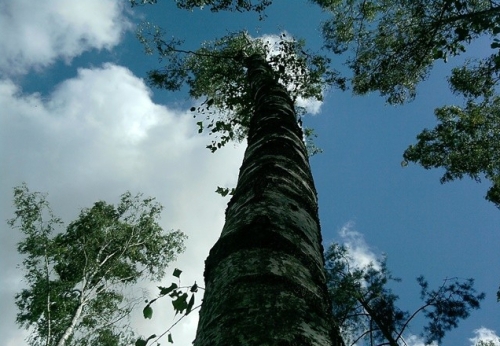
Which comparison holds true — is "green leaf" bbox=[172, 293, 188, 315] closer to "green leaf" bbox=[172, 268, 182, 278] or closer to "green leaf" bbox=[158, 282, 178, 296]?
"green leaf" bbox=[158, 282, 178, 296]

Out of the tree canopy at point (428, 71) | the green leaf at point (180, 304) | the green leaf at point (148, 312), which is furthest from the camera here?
the tree canopy at point (428, 71)

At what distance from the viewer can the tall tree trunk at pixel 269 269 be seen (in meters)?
1.00

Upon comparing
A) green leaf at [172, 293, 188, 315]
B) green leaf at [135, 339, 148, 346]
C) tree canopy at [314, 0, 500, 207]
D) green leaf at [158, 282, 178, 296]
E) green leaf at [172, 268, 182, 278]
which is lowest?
green leaf at [135, 339, 148, 346]

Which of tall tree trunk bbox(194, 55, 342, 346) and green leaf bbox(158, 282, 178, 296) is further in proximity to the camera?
green leaf bbox(158, 282, 178, 296)

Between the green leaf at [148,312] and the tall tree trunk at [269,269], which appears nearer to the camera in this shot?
the tall tree trunk at [269,269]

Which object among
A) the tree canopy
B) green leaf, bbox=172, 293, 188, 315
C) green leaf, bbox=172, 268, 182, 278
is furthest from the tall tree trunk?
the tree canopy

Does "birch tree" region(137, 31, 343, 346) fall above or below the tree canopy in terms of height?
below

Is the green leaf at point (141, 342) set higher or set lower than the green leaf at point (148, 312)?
lower

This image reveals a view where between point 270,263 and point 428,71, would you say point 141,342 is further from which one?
point 428,71

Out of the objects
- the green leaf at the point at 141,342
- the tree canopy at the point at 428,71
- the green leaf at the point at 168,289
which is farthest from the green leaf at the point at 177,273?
the tree canopy at the point at 428,71

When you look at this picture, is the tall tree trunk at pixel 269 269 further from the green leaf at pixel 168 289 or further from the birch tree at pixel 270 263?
the green leaf at pixel 168 289

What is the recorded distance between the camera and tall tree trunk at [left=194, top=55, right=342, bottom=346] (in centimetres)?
100

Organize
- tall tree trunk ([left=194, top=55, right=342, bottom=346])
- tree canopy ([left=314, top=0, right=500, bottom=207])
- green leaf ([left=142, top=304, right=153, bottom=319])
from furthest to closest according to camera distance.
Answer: tree canopy ([left=314, top=0, right=500, bottom=207]), green leaf ([left=142, top=304, right=153, bottom=319]), tall tree trunk ([left=194, top=55, right=342, bottom=346])

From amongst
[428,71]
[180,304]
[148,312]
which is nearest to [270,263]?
[180,304]
